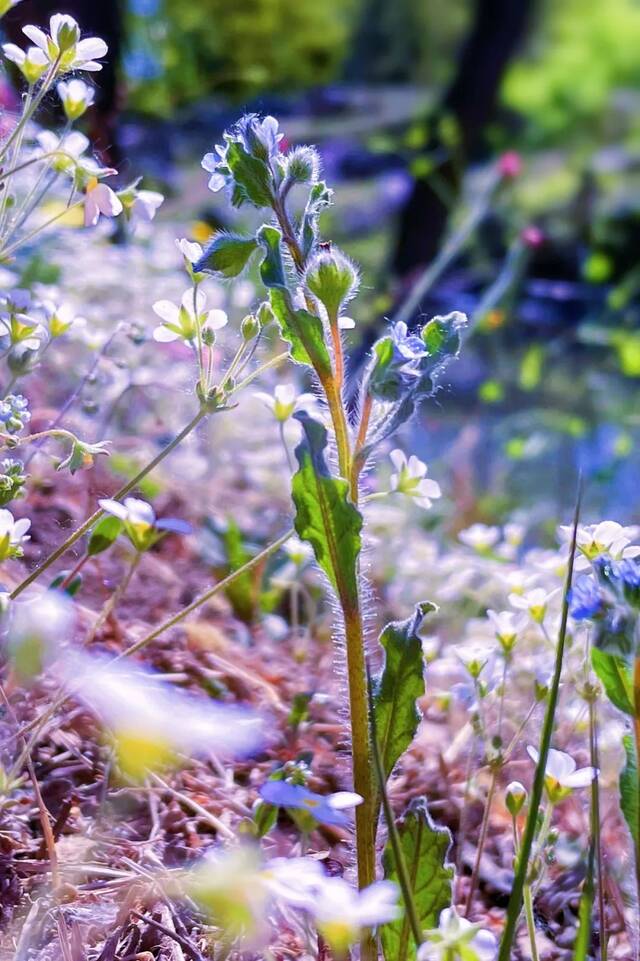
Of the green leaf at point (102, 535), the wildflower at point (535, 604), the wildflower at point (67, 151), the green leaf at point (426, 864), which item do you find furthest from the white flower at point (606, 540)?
the wildflower at point (67, 151)

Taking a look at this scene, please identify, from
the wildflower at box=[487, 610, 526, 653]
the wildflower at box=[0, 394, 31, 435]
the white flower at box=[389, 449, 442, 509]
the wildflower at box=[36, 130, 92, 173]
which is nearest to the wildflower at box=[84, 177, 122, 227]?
the wildflower at box=[36, 130, 92, 173]

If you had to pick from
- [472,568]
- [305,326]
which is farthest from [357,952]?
[472,568]

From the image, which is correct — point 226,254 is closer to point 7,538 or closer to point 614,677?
point 7,538

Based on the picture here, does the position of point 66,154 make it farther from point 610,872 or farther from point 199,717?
point 610,872

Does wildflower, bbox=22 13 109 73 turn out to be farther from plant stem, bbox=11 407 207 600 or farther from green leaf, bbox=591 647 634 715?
green leaf, bbox=591 647 634 715

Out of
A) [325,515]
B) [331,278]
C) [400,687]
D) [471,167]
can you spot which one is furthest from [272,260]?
[471,167]

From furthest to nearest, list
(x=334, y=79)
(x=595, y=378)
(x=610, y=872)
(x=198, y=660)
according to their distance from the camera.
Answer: (x=334, y=79), (x=595, y=378), (x=198, y=660), (x=610, y=872)
